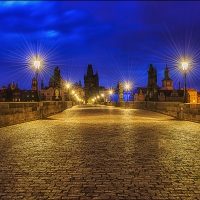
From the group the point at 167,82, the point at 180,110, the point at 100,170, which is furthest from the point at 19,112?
the point at 167,82

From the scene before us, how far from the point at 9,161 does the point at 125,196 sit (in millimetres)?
3575

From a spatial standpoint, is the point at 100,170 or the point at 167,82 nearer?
the point at 100,170

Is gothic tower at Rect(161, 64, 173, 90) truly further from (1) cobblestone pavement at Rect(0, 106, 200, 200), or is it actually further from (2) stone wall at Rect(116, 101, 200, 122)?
(1) cobblestone pavement at Rect(0, 106, 200, 200)

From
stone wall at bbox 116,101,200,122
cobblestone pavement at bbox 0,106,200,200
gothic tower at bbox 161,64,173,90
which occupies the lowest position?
cobblestone pavement at bbox 0,106,200,200

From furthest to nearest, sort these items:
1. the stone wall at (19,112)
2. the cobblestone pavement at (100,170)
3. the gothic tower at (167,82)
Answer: the gothic tower at (167,82) → the stone wall at (19,112) → the cobblestone pavement at (100,170)

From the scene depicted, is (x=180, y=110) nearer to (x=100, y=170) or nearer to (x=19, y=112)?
(x=19, y=112)

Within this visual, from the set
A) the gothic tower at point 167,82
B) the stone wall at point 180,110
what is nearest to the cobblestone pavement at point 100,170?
the stone wall at point 180,110

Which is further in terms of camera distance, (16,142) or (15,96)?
(15,96)

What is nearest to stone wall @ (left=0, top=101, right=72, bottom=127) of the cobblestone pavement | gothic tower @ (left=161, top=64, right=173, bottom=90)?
the cobblestone pavement

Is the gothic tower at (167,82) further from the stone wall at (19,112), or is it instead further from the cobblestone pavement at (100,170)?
the cobblestone pavement at (100,170)

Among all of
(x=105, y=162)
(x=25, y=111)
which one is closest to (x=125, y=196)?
(x=105, y=162)

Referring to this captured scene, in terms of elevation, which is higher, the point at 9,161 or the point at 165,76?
the point at 165,76

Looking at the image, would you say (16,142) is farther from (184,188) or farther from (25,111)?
(25,111)

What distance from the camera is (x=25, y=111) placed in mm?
20094
